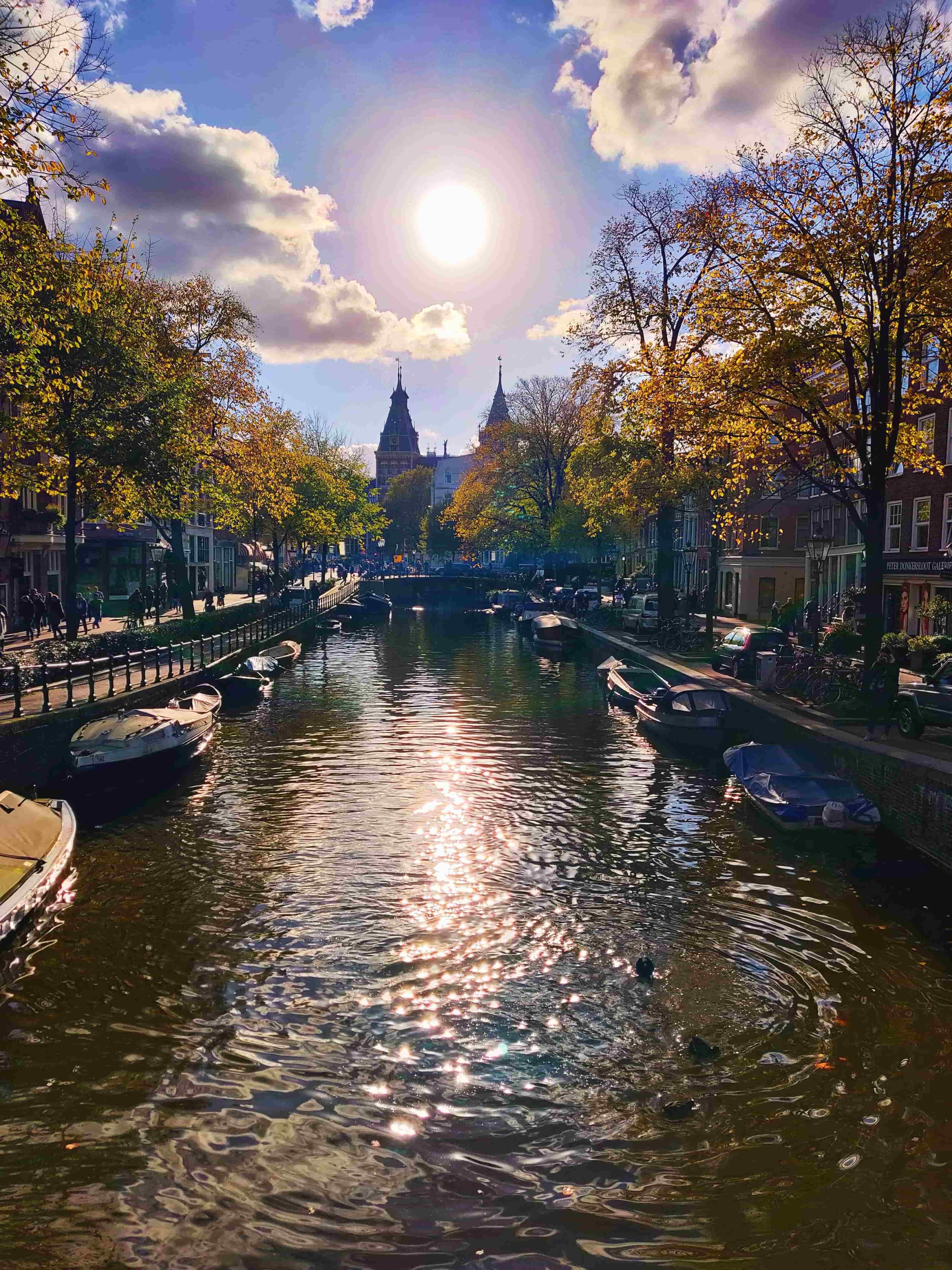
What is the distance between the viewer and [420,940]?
12891 mm

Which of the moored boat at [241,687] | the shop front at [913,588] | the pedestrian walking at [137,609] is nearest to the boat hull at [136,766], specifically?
the moored boat at [241,687]

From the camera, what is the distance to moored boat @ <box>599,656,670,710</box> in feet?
104

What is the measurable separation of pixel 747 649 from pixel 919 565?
8.68 metres

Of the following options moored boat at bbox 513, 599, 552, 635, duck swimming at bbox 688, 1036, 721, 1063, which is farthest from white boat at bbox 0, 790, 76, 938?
moored boat at bbox 513, 599, 552, 635

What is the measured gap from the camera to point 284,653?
4497 centimetres

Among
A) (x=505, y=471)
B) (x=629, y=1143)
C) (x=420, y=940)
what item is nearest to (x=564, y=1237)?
(x=629, y=1143)

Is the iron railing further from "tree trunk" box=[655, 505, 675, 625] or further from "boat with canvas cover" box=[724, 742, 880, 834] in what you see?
"tree trunk" box=[655, 505, 675, 625]

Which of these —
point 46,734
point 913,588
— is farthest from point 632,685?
point 46,734

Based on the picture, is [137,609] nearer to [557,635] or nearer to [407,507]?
[557,635]

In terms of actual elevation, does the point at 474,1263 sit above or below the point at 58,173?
below

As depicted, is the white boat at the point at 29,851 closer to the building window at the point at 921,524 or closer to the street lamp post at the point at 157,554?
the street lamp post at the point at 157,554

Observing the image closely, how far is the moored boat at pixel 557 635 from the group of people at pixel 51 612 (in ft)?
78.6

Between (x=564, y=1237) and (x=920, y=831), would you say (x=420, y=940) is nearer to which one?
(x=564, y=1237)

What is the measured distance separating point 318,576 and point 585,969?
107272mm
